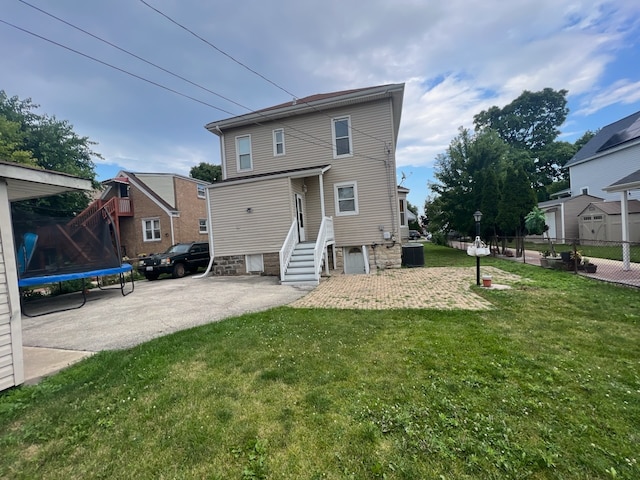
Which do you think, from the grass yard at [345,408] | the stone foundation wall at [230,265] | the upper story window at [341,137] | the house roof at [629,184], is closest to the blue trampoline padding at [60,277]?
the stone foundation wall at [230,265]

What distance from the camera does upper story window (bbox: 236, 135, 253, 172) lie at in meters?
13.1

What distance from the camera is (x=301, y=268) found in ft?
30.7

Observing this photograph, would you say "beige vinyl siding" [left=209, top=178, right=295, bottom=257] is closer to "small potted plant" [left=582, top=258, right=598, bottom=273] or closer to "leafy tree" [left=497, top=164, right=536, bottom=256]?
"small potted plant" [left=582, top=258, right=598, bottom=273]

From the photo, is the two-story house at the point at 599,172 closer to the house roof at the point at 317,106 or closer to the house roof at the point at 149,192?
the house roof at the point at 317,106

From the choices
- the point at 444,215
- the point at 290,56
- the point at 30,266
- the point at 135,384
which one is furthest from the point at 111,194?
the point at 444,215

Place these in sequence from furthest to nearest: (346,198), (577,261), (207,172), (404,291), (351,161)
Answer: (207,172), (346,198), (351,161), (577,261), (404,291)

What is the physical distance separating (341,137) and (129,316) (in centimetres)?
1001

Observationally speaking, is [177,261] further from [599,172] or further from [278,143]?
[599,172]

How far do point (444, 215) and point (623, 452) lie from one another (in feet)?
59.1

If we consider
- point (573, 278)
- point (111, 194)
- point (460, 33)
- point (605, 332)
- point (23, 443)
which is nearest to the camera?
point (23, 443)

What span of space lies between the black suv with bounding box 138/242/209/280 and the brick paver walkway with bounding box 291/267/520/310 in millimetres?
7060

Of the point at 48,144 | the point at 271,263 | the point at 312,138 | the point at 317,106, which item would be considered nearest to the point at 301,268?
the point at 271,263

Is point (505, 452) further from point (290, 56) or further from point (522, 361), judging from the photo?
point (290, 56)

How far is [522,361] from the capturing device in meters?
3.28
